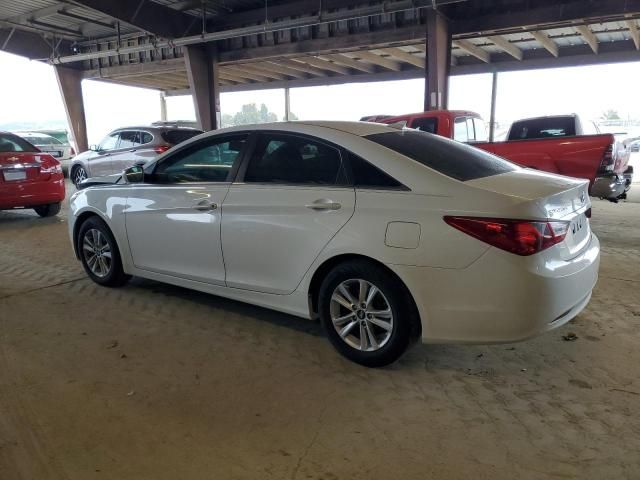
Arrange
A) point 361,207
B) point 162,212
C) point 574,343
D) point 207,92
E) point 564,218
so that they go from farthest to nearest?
point 207,92 → point 162,212 → point 574,343 → point 361,207 → point 564,218

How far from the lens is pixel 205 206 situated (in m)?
3.74

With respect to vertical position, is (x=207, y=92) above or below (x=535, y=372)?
above

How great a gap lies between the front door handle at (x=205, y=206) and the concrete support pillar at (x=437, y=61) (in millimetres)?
9735

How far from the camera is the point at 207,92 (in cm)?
1675

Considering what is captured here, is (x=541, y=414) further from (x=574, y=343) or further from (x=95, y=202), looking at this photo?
(x=95, y=202)

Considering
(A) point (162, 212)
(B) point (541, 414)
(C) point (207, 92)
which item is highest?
(C) point (207, 92)

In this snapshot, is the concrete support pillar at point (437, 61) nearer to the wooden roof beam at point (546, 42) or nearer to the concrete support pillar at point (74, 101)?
the wooden roof beam at point (546, 42)

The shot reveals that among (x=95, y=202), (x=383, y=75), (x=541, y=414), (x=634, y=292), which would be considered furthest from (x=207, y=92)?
(x=541, y=414)

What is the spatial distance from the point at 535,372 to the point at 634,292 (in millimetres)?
2030

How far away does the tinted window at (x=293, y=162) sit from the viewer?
3.27 meters

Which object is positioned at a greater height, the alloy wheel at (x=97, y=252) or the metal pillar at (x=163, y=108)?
the metal pillar at (x=163, y=108)

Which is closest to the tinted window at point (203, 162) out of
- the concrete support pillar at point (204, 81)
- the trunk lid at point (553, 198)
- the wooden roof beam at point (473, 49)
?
the trunk lid at point (553, 198)

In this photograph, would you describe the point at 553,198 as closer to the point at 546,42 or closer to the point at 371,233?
the point at 371,233

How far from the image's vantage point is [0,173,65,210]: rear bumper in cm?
773
